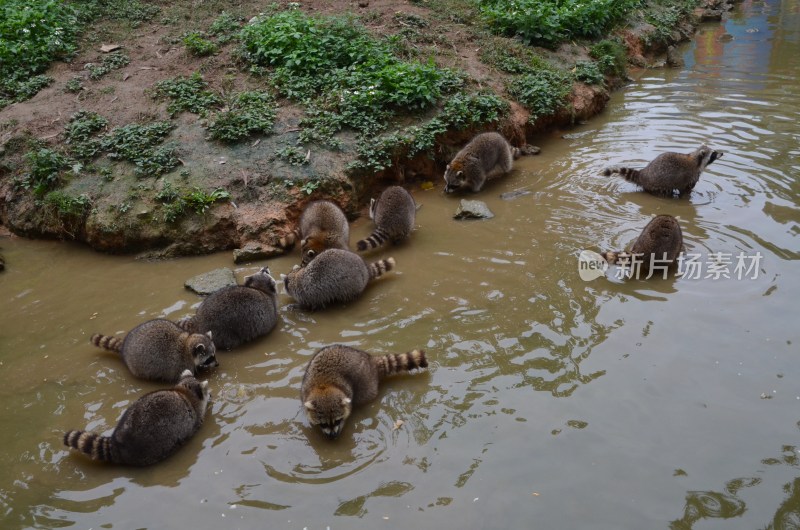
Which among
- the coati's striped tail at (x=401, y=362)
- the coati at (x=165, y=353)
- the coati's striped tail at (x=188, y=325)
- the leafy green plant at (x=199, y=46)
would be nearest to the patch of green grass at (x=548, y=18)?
the leafy green plant at (x=199, y=46)

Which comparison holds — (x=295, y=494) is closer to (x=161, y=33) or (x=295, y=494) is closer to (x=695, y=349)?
(x=695, y=349)

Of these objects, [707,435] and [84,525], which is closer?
[84,525]

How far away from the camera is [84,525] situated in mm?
4371

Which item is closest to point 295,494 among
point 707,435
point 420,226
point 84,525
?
point 84,525

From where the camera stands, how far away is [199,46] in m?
10.9

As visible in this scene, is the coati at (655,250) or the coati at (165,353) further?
the coati at (655,250)

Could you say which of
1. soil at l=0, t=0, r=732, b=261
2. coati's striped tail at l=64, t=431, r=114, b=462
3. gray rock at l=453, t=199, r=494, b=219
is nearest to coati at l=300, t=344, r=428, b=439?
coati's striped tail at l=64, t=431, r=114, b=462

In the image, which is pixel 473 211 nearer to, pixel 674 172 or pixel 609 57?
pixel 674 172

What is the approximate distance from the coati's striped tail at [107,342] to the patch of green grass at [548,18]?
978 centimetres

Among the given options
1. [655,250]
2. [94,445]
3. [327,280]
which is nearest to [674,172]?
[655,250]

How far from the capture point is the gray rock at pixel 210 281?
23.4 feet

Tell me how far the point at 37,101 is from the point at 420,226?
642 centimetres

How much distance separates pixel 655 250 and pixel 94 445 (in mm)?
5463

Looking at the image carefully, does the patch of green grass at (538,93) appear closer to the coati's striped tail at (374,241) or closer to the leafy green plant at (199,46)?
the coati's striped tail at (374,241)
